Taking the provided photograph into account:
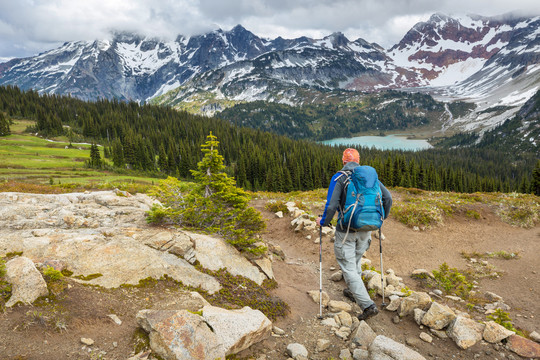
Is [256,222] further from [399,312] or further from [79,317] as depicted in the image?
[79,317]

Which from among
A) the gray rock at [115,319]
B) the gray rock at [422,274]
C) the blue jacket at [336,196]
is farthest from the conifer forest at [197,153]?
the gray rock at [115,319]

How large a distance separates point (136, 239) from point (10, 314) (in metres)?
3.42

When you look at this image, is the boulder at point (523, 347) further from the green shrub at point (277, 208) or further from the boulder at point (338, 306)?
the green shrub at point (277, 208)

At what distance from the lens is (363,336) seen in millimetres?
5738

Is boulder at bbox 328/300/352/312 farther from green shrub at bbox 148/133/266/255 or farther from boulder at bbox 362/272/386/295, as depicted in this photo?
green shrub at bbox 148/133/266/255

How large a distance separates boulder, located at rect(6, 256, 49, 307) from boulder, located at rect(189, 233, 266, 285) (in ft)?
12.0

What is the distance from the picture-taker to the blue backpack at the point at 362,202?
665cm

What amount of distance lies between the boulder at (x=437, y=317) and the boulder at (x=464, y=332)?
0.12 metres

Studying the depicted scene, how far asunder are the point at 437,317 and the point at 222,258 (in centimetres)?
596

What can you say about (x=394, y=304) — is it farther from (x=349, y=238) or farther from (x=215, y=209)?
(x=215, y=209)

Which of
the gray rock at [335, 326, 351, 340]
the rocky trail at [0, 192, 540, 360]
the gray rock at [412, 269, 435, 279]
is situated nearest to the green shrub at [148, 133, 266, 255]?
the rocky trail at [0, 192, 540, 360]

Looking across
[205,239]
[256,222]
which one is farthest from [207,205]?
[256,222]

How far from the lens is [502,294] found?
8.96 m

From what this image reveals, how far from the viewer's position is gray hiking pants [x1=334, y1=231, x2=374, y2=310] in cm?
686
